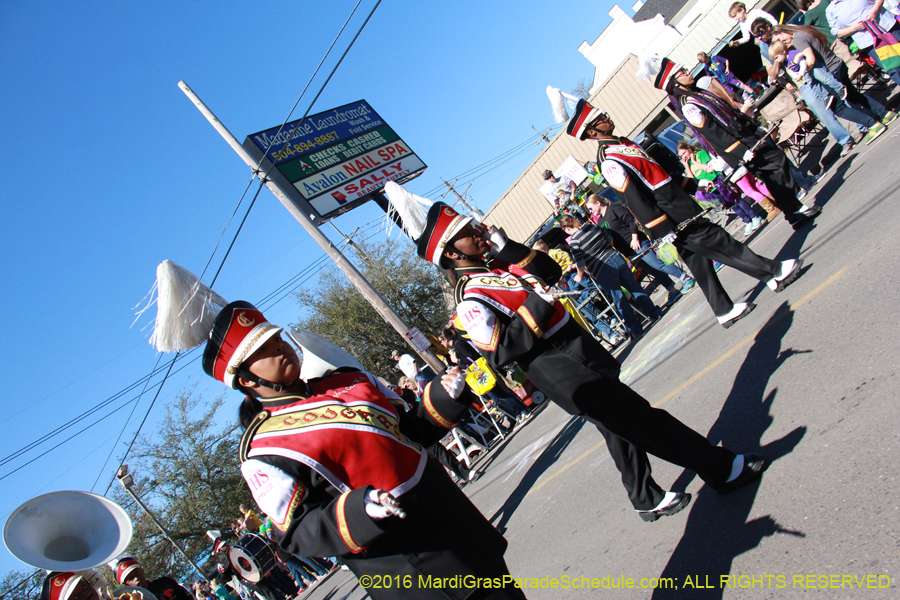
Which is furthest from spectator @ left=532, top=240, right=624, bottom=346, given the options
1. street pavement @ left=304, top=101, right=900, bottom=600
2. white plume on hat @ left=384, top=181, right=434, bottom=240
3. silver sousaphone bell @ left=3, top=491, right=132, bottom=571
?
silver sousaphone bell @ left=3, top=491, right=132, bottom=571

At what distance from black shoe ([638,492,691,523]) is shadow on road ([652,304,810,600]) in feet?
0.17

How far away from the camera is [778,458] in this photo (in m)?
2.80

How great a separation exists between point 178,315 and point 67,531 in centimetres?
255

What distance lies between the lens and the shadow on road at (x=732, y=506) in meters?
2.49

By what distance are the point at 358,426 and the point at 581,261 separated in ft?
23.0

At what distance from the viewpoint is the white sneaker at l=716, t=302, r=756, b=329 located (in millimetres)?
4773

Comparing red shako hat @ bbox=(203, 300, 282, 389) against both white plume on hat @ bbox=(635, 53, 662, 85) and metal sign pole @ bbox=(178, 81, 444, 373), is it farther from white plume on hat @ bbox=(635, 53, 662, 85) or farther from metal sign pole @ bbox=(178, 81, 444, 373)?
metal sign pole @ bbox=(178, 81, 444, 373)

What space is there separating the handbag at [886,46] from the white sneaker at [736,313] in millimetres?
4478

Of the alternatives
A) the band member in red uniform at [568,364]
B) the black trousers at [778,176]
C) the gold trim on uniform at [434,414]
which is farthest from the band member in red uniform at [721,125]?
the gold trim on uniform at [434,414]

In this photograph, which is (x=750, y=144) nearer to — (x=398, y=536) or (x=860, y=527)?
(x=860, y=527)

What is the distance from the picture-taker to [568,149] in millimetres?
19469

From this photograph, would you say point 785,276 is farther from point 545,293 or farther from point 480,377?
point 480,377

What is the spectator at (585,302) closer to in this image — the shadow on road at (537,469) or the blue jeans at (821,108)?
the shadow on road at (537,469)

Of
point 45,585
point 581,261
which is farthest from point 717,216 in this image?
point 45,585
